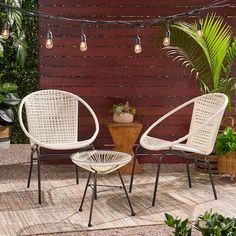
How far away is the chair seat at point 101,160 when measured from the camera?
4.20 metres

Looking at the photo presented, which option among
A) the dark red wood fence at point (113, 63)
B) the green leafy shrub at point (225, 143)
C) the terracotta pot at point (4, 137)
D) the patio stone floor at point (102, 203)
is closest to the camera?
the patio stone floor at point (102, 203)

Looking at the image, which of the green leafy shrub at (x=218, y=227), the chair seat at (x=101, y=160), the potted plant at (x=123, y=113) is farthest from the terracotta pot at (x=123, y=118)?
the green leafy shrub at (x=218, y=227)

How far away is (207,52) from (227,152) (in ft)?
3.48

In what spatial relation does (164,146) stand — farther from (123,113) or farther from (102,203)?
(123,113)

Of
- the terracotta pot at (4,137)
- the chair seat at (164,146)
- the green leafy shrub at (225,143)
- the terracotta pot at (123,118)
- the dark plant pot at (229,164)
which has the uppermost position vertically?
the terracotta pot at (123,118)

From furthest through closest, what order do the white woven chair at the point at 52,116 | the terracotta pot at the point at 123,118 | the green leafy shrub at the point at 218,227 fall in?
the terracotta pot at the point at 123,118
the white woven chair at the point at 52,116
the green leafy shrub at the point at 218,227

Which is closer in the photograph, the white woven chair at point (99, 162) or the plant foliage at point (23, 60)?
the white woven chair at point (99, 162)

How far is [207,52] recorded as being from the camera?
570cm

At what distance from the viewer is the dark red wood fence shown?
614cm

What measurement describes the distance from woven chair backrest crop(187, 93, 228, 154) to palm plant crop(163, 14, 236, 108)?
1.54 feet

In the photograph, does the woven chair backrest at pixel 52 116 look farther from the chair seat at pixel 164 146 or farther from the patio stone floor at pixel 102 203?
the chair seat at pixel 164 146

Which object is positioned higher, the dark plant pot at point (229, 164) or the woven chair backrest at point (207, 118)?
the woven chair backrest at point (207, 118)

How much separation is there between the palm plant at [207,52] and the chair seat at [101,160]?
1632mm

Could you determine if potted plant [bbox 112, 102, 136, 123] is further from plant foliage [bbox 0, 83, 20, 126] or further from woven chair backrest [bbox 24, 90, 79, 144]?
plant foliage [bbox 0, 83, 20, 126]
